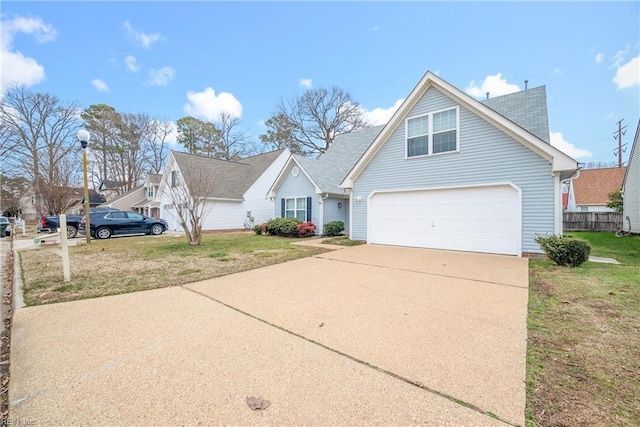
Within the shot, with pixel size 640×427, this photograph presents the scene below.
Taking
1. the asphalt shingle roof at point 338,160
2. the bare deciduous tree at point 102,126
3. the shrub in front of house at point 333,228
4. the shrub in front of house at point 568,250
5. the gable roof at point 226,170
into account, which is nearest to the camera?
the shrub in front of house at point 568,250

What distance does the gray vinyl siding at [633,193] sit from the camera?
13.7 metres

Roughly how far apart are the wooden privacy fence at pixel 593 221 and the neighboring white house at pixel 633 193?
2986mm

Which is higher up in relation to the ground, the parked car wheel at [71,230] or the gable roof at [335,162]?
the gable roof at [335,162]

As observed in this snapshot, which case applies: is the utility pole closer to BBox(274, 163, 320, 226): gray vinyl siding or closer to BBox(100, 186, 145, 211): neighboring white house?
BBox(274, 163, 320, 226): gray vinyl siding

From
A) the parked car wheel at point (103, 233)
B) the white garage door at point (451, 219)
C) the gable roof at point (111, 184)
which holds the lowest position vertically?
the parked car wheel at point (103, 233)

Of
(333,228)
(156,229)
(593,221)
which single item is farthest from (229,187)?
(593,221)

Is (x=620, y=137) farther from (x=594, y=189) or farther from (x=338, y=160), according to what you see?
(x=338, y=160)

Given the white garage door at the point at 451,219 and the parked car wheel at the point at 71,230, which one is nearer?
the white garage door at the point at 451,219

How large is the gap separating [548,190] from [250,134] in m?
29.4

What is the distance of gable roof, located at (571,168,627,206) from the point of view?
→ 2623cm

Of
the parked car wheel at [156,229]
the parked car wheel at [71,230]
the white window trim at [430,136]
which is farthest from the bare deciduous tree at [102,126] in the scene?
the white window trim at [430,136]

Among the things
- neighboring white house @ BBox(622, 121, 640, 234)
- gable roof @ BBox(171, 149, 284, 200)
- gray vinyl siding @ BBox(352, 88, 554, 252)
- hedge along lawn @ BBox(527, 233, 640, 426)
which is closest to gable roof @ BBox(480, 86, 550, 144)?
gray vinyl siding @ BBox(352, 88, 554, 252)

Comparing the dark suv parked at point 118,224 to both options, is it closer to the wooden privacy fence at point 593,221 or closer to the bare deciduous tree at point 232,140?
the bare deciduous tree at point 232,140

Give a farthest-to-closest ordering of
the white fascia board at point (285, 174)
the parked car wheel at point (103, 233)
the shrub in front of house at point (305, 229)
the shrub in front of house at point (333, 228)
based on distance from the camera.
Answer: the parked car wheel at point (103, 233), the white fascia board at point (285, 174), the shrub in front of house at point (333, 228), the shrub in front of house at point (305, 229)
